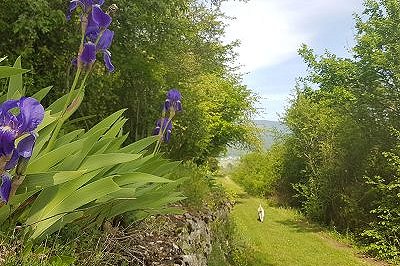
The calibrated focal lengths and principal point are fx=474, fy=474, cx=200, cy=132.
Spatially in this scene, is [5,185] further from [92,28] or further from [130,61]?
[130,61]

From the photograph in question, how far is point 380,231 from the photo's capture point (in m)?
14.7

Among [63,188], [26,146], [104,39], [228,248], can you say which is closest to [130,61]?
[228,248]

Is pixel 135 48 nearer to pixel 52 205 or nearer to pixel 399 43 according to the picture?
pixel 52 205

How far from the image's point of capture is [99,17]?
8.11ft

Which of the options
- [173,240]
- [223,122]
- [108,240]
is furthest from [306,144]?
[108,240]

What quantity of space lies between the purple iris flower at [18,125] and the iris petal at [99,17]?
3.21 ft

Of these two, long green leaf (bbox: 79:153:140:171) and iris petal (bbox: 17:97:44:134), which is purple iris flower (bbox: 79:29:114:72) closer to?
long green leaf (bbox: 79:153:140:171)

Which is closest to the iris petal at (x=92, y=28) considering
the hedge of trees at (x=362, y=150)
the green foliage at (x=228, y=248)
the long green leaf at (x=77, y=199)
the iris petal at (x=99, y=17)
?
the iris petal at (x=99, y=17)

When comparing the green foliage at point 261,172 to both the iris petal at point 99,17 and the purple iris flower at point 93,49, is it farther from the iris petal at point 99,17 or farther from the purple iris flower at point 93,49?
the iris petal at point 99,17

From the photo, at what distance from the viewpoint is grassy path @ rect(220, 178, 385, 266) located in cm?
1234

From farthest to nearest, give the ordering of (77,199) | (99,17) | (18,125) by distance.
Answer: (99,17) < (77,199) < (18,125)

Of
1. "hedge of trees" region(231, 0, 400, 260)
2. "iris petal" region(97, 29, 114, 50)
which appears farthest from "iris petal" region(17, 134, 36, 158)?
"hedge of trees" region(231, 0, 400, 260)

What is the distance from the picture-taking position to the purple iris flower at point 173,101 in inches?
143

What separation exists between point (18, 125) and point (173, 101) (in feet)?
7.18
